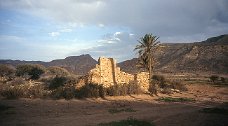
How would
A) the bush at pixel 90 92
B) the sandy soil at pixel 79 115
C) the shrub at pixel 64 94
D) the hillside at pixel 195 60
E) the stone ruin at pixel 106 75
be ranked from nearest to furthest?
the sandy soil at pixel 79 115 → the shrub at pixel 64 94 → the bush at pixel 90 92 → the stone ruin at pixel 106 75 → the hillside at pixel 195 60

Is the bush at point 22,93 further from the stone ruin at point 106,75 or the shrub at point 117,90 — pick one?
the shrub at point 117,90

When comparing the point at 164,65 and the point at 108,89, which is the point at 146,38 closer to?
the point at 108,89

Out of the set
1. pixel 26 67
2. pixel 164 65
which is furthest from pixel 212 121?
pixel 164 65

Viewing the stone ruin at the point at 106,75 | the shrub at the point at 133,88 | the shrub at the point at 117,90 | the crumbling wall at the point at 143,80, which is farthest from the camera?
the crumbling wall at the point at 143,80

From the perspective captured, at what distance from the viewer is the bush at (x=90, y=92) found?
2629cm

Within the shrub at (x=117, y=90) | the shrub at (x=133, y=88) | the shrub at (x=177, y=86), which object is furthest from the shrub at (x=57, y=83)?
the shrub at (x=177, y=86)

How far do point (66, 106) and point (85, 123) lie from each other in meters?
7.00

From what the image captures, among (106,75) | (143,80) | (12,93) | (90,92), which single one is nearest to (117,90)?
(106,75)

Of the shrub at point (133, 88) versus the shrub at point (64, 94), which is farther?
the shrub at point (133, 88)

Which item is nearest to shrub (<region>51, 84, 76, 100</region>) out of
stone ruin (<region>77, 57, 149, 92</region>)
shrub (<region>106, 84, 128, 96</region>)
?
stone ruin (<region>77, 57, 149, 92</region>)

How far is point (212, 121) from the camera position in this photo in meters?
13.1

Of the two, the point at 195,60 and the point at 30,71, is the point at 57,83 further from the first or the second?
the point at 195,60

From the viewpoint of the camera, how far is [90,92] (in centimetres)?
2658

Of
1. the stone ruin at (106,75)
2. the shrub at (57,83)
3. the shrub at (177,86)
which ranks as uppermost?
the stone ruin at (106,75)
